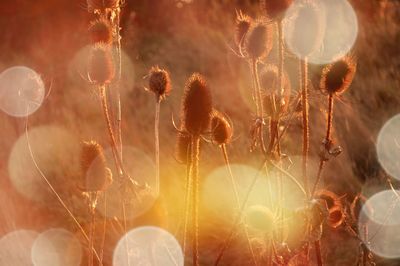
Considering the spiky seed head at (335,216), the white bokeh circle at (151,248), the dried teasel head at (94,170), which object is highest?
the dried teasel head at (94,170)

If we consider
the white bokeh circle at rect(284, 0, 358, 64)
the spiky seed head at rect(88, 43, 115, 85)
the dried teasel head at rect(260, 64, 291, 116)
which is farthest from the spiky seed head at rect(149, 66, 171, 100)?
the white bokeh circle at rect(284, 0, 358, 64)

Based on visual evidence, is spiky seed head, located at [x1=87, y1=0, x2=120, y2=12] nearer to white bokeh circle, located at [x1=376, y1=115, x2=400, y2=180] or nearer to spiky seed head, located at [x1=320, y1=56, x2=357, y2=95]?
spiky seed head, located at [x1=320, y1=56, x2=357, y2=95]

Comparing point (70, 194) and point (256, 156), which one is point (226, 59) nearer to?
point (256, 156)

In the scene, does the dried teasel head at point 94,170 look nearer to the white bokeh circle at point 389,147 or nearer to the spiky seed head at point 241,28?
the spiky seed head at point 241,28

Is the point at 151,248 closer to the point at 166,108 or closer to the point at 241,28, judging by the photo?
the point at 241,28

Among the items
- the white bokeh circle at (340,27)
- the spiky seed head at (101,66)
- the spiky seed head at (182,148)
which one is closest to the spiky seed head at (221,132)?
the spiky seed head at (182,148)

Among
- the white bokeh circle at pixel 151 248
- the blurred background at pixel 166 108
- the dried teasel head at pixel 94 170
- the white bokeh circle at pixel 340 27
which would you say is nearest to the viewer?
the white bokeh circle at pixel 151 248
